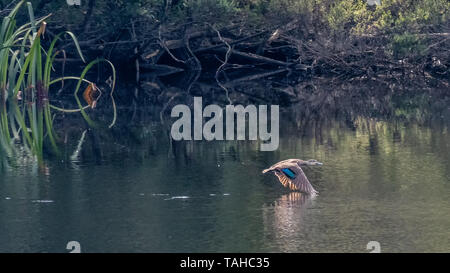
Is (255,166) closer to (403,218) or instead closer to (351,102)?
(403,218)

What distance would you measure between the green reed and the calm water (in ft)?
3.33

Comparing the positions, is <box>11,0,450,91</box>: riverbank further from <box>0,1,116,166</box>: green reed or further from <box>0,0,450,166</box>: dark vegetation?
<box>0,1,116,166</box>: green reed

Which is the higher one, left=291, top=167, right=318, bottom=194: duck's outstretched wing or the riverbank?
the riverbank

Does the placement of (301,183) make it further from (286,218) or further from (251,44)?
(251,44)

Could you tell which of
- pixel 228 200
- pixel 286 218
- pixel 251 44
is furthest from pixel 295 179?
pixel 251 44

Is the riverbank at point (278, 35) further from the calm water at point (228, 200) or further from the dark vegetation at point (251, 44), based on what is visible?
the calm water at point (228, 200)

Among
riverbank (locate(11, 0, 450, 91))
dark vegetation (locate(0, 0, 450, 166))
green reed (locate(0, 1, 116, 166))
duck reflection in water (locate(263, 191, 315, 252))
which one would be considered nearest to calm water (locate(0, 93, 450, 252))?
duck reflection in water (locate(263, 191, 315, 252))

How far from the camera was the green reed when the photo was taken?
50.6 ft

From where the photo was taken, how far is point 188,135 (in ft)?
54.0

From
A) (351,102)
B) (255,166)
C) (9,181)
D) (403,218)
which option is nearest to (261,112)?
(351,102)

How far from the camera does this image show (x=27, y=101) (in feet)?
72.7

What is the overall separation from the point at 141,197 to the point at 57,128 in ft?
23.4

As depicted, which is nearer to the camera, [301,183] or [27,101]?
[301,183]

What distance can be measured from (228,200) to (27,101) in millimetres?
12549
